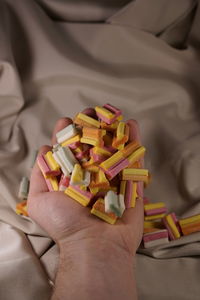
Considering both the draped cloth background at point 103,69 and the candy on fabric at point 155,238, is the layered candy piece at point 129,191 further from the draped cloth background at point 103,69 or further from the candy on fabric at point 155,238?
the draped cloth background at point 103,69

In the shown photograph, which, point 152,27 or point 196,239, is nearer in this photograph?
point 196,239

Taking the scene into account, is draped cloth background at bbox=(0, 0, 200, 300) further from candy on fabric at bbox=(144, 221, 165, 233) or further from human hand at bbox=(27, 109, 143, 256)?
human hand at bbox=(27, 109, 143, 256)

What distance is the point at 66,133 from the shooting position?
117cm

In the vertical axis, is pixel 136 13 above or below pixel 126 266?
above

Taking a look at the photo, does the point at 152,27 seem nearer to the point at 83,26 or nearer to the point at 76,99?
the point at 83,26

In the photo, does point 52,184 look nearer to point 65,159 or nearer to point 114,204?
point 65,159

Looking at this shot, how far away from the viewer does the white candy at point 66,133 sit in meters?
1.15

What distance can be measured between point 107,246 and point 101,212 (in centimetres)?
9

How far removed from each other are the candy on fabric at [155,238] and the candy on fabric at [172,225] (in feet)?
0.08

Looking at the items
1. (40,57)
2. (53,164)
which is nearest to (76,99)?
(40,57)

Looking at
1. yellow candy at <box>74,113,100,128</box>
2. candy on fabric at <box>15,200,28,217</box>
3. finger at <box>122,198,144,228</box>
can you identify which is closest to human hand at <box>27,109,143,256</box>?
finger at <box>122,198,144,228</box>

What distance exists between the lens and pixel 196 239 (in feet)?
3.56

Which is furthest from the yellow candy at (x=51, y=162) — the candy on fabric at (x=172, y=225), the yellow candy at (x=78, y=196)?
the candy on fabric at (x=172, y=225)

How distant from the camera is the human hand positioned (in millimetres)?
972
